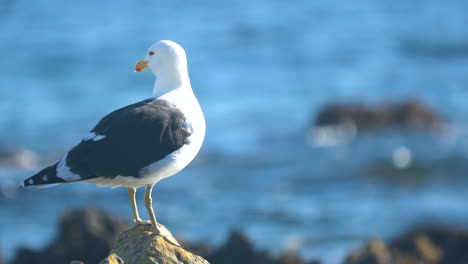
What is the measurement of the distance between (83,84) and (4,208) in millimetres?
10226

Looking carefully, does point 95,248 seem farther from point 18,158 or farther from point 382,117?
point 382,117

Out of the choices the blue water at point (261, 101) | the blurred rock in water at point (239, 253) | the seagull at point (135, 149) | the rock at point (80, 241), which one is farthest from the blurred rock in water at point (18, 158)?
the seagull at point (135, 149)

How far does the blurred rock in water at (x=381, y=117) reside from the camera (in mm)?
20578

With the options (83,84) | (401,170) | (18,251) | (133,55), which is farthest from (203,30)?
(18,251)

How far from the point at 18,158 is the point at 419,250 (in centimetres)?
1049

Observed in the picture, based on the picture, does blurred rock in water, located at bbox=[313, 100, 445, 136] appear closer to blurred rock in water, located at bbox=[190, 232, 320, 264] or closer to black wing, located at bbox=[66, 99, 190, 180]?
blurred rock in water, located at bbox=[190, 232, 320, 264]

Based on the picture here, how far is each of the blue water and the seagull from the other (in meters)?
6.59

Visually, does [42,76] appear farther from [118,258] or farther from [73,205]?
[118,258]

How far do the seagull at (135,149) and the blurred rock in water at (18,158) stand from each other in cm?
1220

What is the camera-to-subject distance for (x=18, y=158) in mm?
18984

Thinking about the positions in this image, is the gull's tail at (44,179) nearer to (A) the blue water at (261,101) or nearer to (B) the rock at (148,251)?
(B) the rock at (148,251)

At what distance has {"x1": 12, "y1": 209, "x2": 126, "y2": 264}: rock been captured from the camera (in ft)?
33.2

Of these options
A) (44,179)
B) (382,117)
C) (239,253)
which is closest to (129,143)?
(44,179)

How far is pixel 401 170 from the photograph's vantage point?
1812 cm
